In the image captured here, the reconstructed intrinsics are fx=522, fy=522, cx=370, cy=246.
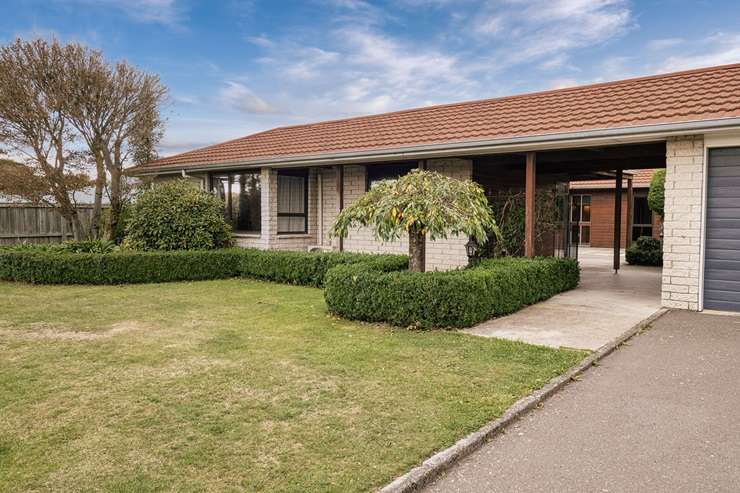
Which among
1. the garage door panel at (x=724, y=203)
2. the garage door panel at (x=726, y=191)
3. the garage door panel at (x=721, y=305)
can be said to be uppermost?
the garage door panel at (x=726, y=191)

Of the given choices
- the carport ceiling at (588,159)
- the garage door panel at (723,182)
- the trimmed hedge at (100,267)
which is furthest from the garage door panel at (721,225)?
the trimmed hedge at (100,267)

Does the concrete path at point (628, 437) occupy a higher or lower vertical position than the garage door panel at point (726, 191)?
lower

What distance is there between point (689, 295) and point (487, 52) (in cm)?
1038

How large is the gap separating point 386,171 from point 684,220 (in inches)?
281

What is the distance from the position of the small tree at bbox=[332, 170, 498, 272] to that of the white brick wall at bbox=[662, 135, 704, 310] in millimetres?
2919

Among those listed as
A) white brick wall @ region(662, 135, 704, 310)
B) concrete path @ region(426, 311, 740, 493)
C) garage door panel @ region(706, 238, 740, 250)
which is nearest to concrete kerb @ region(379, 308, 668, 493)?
concrete path @ region(426, 311, 740, 493)

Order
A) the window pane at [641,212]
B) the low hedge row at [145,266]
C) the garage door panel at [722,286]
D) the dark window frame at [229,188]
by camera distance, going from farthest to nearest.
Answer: the window pane at [641,212] → the dark window frame at [229,188] → the low hedge row at [145,266] → the garage door panel at [722,286]

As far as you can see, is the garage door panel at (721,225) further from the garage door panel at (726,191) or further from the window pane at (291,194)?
the window pane at (291,194)

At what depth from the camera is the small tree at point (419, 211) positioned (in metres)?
7.28

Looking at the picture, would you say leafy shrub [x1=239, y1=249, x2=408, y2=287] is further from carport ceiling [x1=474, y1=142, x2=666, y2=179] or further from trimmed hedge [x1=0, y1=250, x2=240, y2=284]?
carport ceiling [x1=474, y1=142, x2=666, y2=179]

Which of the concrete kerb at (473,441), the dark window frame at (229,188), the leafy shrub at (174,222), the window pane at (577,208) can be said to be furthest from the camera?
the window pane at (577,208)

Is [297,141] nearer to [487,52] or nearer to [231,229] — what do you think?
[231,229]

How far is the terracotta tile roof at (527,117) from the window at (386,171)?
86 centimetres

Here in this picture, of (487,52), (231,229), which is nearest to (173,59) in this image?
(231,229)
